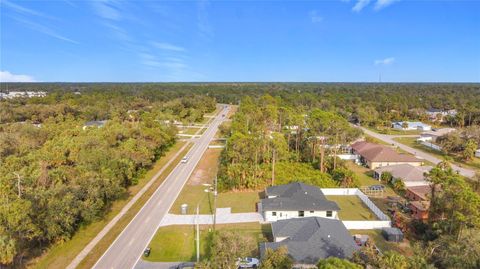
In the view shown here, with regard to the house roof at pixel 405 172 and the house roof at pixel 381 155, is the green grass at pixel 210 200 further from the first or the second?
the house roof at pixel 381 155

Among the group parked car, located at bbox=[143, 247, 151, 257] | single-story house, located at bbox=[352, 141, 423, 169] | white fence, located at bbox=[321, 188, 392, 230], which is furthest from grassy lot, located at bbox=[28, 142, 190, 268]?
single-story house, located at bbox=[352, 141, 423, 169]

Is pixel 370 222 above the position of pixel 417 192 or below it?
below

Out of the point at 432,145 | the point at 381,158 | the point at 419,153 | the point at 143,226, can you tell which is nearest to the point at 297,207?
the point at 143,226

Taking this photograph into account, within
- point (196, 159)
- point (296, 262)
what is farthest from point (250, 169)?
point (296, 262)

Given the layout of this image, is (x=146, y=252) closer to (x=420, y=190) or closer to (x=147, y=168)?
(x=147, y=168)

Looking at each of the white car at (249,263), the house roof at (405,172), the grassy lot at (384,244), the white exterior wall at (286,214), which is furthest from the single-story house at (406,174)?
the white car at (249,263)

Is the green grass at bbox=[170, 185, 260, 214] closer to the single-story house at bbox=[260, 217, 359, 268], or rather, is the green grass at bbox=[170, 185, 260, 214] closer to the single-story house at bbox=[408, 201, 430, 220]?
the single-story house at bbox=[260, 217, 359, 268]
